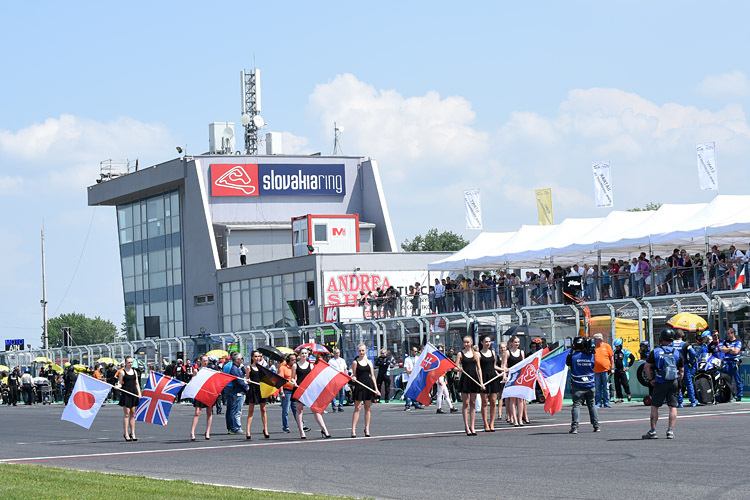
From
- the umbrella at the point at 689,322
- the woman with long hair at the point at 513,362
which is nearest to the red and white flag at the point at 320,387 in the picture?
the woman with long hair at the point at 513,362

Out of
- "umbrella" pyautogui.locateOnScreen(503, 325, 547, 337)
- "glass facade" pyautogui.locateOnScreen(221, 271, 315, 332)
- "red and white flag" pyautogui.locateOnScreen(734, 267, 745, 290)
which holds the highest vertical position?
"glass facade" pyautogui.locateOnScreen(221, 271, 315, 332)

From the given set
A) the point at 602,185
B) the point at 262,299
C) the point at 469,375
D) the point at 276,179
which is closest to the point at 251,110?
the point at 276,179

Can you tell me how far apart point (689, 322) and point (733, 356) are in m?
1.40

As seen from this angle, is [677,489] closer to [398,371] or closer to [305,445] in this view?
[305,445]

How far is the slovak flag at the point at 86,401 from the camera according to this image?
22047 millimetres

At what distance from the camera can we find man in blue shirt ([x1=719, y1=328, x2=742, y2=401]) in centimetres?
2583

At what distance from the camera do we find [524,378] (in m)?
21.0

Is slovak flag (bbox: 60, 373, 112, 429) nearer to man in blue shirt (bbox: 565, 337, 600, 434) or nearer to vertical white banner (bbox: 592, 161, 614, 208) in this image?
man in blue shirt (bbox: 565, 337, 600, 434)

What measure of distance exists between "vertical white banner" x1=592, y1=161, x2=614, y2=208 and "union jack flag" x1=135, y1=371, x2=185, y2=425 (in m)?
27.2

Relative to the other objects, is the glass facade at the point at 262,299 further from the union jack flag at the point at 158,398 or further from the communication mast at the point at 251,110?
the union jack flag at the point at 158,398

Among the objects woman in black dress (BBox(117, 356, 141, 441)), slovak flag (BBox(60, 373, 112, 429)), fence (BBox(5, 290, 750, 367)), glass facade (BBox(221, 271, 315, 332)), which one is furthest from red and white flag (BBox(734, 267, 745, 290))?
glass facade (BBox(221, 271, 315, 332))

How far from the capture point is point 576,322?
99.8 ft

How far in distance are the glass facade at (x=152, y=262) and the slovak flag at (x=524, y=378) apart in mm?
53336

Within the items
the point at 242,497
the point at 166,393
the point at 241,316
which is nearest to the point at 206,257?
the point at 241,316
